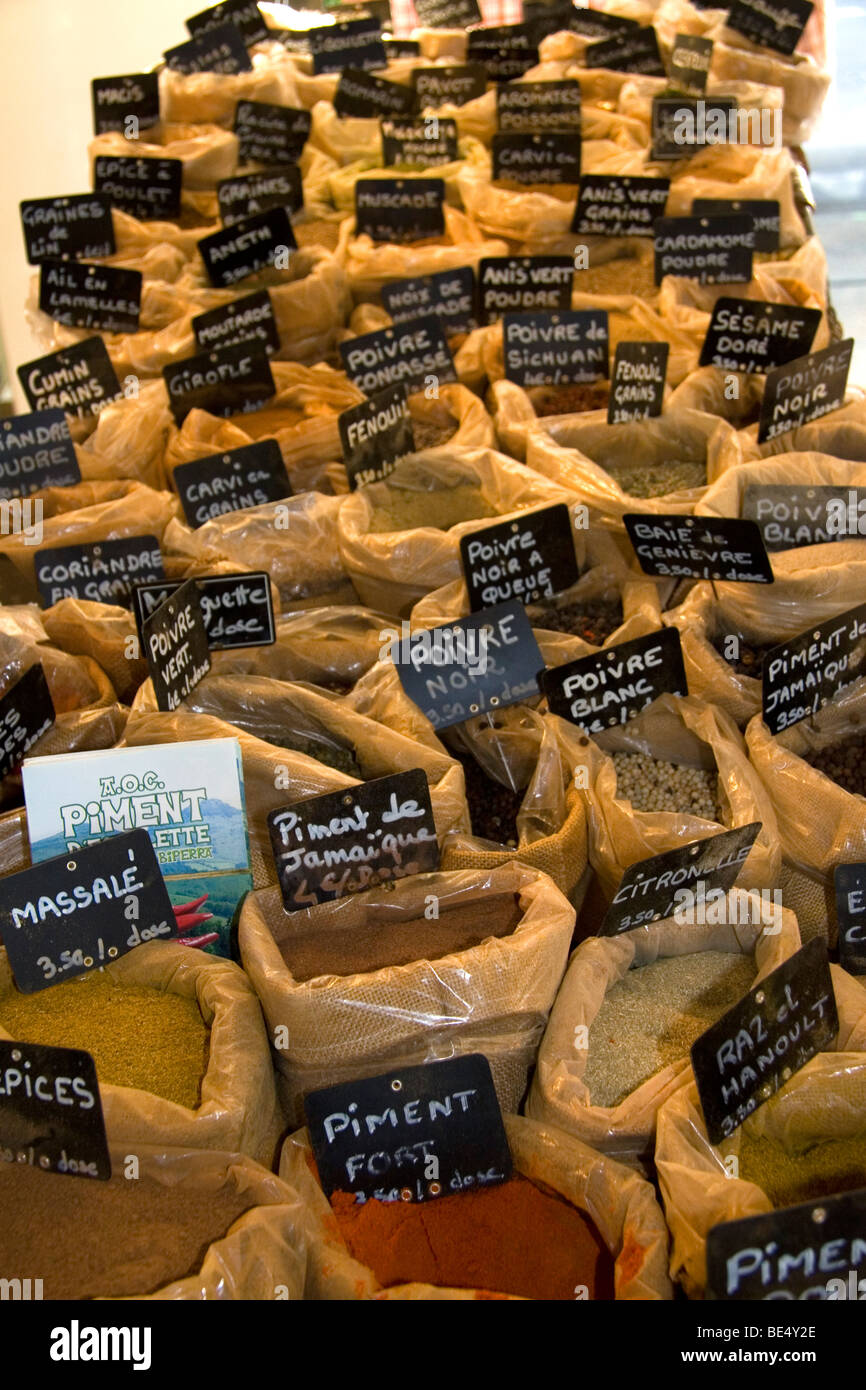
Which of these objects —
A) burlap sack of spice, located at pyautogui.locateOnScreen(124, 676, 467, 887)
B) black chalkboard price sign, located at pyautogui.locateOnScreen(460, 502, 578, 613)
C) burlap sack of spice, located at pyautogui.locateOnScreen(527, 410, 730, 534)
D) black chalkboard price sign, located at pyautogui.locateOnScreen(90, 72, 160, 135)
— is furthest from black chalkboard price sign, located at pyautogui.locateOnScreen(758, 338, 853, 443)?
black chalkboard price sign, located at pyautogui.locateOnScreen(90, 72, 160, 135)

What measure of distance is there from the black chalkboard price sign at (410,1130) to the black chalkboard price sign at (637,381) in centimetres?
136

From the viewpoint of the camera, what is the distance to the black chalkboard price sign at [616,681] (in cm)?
167

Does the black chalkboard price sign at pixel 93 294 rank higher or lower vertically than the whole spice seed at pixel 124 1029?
higher

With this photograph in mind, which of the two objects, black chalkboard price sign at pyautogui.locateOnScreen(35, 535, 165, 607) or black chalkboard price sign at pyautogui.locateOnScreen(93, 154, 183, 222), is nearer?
black chalkboard price sign at pyautogui.locateOnScreen(35, 535, 165, 607)

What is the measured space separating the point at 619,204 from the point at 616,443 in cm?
80

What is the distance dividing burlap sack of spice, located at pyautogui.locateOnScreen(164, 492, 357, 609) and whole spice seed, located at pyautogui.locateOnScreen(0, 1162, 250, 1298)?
107 cm

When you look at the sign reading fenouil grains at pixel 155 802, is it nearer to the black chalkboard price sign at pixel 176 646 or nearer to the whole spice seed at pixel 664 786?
the black chalkboard price sign at pixel 176 646

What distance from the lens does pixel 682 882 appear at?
144cm

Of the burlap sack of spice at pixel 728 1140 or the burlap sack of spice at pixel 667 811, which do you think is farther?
the burlap sack of spice at pixel 667 811

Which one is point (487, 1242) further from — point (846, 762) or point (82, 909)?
point (846, 762)

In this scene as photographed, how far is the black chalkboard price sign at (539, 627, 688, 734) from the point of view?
1.67 meters

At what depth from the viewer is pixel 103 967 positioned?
Answer: 143 centimetres

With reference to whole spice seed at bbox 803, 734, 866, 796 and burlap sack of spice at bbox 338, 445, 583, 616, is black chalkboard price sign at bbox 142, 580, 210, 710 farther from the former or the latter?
whole spice seed at bbox 803, 734, 866, 796

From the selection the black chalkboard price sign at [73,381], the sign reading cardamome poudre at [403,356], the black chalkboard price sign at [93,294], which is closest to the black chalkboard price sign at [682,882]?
the sign reading cardamome poudre at [403,356]
